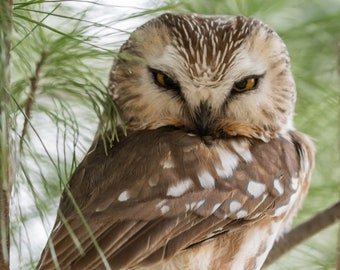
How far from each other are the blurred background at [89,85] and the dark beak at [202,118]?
0.26m

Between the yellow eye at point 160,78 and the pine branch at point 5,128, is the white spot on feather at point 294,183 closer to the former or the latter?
the yellow eye at point 160,78

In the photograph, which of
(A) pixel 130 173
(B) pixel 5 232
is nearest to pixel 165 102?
(A) pixel 130 173

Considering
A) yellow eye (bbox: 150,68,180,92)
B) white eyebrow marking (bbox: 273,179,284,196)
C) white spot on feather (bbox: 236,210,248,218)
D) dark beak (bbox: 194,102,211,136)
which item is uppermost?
yellow eye (bbox: 150,68,180,92)

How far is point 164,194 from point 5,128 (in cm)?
64

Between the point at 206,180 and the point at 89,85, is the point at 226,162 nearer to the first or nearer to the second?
the point at 206,180

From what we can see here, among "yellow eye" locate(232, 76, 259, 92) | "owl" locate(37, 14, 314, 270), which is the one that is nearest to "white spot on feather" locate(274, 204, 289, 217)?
"owl" locate(37, 14, 314, 270)

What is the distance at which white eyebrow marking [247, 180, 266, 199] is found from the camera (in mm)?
2102

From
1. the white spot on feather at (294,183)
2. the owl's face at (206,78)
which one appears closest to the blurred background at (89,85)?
the owl's face at (206,78)

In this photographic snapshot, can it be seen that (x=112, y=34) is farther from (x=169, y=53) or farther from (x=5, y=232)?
(x=5, y=232)

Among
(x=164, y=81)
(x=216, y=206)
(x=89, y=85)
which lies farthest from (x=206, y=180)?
(x=89, y=85)

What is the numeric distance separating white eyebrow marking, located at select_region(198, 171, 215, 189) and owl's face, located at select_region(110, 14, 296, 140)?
0.17 meters

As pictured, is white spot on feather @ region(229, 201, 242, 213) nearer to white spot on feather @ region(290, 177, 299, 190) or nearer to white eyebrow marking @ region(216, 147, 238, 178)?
white eyebrow marking @ region(216, 147, 238, 178)

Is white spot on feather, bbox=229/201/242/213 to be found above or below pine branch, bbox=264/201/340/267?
above

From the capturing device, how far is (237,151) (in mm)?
2193
